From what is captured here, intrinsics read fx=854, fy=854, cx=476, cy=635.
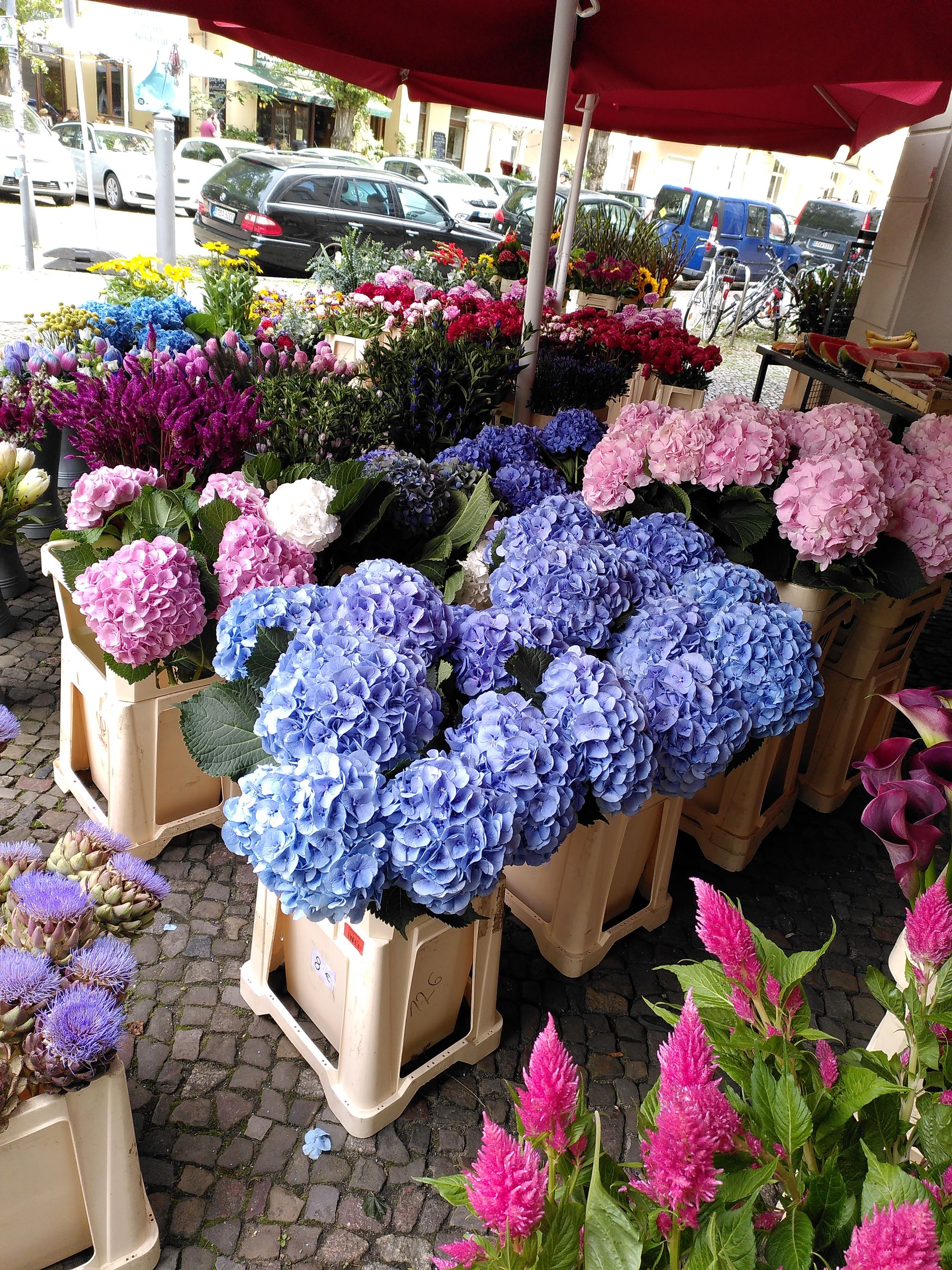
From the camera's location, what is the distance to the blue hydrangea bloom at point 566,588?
5.34ft

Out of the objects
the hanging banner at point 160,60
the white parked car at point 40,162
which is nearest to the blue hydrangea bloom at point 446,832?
the hanging banner at point 160,60

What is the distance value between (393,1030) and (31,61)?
2595 centimetres

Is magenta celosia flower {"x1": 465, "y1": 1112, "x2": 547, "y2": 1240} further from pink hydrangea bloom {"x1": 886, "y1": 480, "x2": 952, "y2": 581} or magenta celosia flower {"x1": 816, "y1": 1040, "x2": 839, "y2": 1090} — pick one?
pink hydrangea bloom {"x1": 886, "y1": 480, "x2": 952, "y2": 581}

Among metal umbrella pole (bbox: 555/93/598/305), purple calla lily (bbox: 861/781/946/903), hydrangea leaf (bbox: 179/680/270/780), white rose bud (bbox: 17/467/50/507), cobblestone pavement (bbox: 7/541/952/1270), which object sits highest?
metal umbrella pole (bbox: 555/93/598/305)

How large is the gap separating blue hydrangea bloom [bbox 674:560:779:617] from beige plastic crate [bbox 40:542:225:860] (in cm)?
121

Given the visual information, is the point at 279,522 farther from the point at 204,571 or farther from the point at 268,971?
the point at 268,971

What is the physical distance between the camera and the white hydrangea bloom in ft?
5.91

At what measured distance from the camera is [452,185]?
48.3ft

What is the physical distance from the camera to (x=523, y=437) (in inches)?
103

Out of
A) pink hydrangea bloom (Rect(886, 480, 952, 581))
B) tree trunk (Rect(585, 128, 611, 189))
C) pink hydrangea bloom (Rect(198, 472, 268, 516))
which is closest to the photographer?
pink hydrangea bloom (Rect(198, 472, 268, 516))

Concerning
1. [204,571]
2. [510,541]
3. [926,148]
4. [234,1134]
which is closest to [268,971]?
[234,1134]

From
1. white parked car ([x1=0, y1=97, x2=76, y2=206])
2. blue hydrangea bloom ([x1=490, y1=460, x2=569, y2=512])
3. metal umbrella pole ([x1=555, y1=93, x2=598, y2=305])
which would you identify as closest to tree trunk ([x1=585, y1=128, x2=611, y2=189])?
white parked car ([x1=0, y1=97, x2=76, y2=206])

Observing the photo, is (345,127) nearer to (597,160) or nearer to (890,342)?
(597,160)

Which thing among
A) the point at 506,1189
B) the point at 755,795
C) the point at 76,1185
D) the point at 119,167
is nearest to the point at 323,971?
the point at 76,1185
